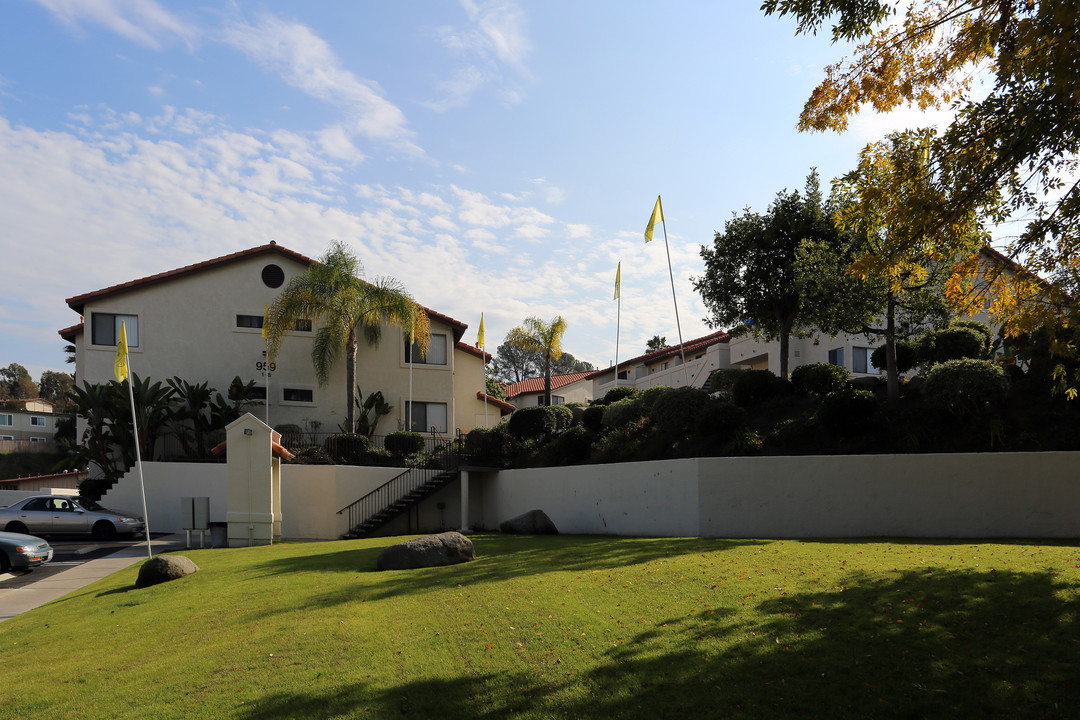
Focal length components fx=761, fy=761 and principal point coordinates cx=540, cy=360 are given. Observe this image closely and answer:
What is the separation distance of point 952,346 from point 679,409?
29.2 feet

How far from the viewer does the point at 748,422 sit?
67.7 ft

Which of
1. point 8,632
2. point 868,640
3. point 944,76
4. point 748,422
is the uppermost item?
point 944,76

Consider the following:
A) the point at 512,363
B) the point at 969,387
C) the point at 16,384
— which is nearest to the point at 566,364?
the point at 512,363

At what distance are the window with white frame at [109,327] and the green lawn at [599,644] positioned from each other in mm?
22925

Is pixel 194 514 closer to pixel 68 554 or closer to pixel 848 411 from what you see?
pixel 68 554

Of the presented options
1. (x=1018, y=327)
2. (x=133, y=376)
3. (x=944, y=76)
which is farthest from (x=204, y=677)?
(x=133, y=376)

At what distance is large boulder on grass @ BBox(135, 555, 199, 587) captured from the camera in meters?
13.6

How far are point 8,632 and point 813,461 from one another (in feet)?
48.3

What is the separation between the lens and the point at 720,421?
18.9 metres

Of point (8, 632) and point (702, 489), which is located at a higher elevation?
point (702, 489)

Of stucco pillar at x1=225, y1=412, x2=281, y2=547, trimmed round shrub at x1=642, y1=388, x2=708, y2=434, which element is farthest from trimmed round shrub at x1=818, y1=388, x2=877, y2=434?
stucco pillar at x1=225, y1=412, x2=281, y2=547

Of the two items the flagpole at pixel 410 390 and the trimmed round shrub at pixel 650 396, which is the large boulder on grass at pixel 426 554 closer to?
the trimmed round shrub at pixel 650 396

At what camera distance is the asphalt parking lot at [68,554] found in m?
16.8

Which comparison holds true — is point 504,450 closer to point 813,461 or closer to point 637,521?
point 637,521
